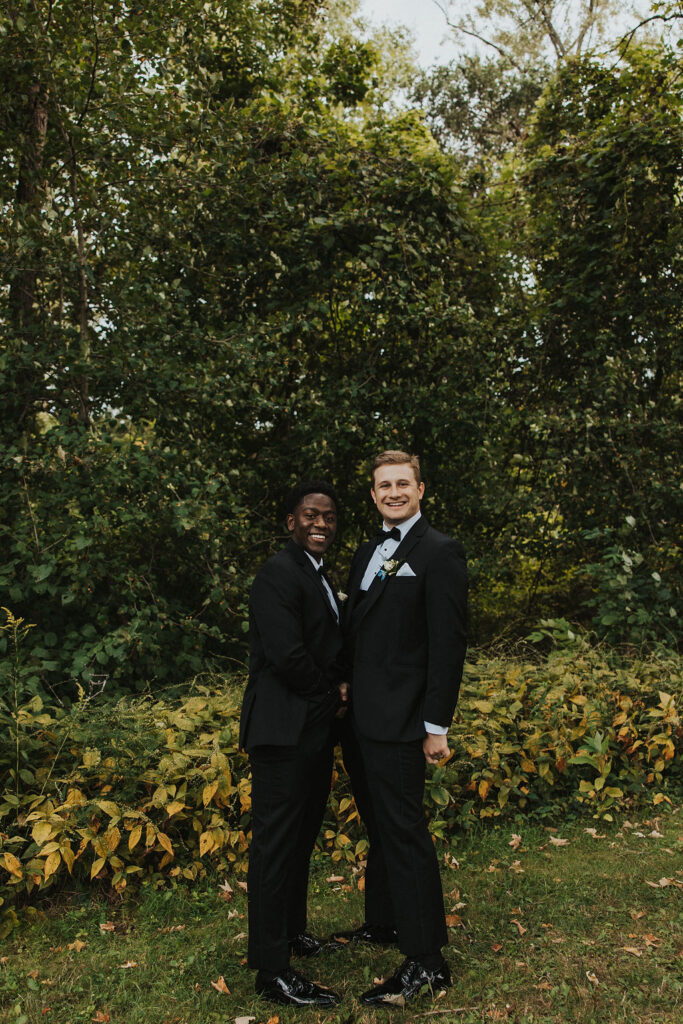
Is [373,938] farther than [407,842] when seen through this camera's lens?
Yes

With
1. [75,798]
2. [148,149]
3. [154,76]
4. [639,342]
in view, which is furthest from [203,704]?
[639,342]

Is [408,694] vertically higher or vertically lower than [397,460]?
lower

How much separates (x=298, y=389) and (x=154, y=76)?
8.90ft

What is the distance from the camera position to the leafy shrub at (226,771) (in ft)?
12.6

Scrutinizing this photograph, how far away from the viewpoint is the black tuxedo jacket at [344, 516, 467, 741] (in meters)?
2.91

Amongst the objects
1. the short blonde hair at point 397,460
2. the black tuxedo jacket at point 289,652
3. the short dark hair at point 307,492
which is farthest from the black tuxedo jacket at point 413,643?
the short dark hair at point 307,492

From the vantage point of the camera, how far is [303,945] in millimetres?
3316

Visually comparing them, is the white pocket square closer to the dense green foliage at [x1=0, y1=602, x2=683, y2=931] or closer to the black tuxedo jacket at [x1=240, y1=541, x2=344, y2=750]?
the black tuxedo jacket at [x1=240, y1=541, x2=344, y2=750]

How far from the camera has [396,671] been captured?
301 cm

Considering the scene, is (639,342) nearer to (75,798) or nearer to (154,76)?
(154,76)

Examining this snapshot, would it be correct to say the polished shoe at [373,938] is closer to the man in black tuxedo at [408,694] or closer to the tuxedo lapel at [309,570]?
the man in black tuxedo at [408,694]

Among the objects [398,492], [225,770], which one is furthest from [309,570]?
[225,770]

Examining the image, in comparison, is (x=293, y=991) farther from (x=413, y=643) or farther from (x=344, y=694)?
(x=413, y=643)

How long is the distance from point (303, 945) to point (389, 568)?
1.74 m
